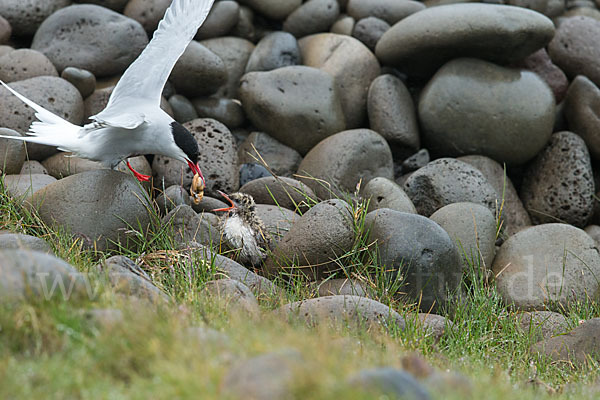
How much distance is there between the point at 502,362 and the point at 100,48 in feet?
16.9

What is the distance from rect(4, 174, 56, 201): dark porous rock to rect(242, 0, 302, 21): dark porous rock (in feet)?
12.5

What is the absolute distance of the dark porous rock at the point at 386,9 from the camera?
833cm

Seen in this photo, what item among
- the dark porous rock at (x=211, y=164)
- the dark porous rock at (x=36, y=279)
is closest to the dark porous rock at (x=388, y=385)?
the dark porous rock at (x=36, y=279)

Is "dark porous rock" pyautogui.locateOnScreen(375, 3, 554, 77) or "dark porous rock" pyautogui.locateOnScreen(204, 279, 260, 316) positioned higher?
"dark porous rock" pyautogui.locateOnScreen(375, 3, 554, 77)

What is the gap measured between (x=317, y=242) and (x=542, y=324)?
5.39 feet

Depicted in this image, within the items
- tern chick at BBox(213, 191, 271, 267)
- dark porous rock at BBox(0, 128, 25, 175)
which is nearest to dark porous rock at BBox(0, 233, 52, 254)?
tern chick at BBox(213, 191, 271, 267)

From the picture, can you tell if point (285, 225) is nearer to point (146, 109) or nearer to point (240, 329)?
point (146, 109)

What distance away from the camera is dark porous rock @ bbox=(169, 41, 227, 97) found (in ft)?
23.2

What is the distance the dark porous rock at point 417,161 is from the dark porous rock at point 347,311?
3248mm

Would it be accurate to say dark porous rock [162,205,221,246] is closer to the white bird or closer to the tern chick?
the tern chick

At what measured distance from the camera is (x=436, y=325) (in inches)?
174

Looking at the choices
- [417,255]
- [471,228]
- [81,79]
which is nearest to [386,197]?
[471,228]

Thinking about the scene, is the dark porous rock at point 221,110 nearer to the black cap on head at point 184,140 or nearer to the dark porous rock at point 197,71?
the dark porous rock at point 197,71

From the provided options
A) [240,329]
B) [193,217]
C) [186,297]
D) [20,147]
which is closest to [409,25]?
[193,217]
